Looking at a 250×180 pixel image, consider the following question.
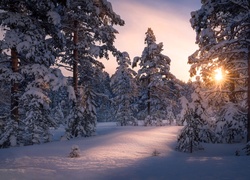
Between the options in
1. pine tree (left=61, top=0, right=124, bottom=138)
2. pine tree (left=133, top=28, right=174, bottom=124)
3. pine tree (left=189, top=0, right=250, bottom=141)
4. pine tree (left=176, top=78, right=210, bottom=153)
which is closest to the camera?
pine tree (left=189, top=0, right=250, bottom=141)

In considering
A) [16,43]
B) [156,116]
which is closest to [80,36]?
[16,43]

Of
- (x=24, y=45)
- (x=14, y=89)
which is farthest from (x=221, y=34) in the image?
(x=14, y=89)

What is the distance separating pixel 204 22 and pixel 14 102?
10535mm

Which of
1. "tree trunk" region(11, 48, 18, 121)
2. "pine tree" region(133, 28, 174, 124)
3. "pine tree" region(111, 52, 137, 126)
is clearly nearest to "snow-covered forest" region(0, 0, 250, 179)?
"tree trunk" region(11, 48, 18, 121)

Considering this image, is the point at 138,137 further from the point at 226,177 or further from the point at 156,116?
the point at 156,116

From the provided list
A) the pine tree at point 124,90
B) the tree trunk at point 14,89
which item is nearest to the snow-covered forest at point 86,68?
the tree trunk at point 14,89

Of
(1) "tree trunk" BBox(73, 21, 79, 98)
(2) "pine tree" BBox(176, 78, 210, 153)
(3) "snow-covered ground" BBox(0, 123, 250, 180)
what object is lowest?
(3) "snow-covered ground" BBox(0, 123, 250, 180)

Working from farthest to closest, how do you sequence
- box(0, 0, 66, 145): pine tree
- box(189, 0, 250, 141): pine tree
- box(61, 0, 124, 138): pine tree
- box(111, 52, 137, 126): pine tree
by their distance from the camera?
box(111, 52, 137, 126): pine tree → box(61, 0, 124, 138): pine tree → box(0, 0, 66, 145): pine tree → box(189, 0, 250, 141): pine tree

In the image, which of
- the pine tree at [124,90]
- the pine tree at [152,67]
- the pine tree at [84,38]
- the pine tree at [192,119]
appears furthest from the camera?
the pine tree at [124,90]

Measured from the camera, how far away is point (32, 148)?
12.5m

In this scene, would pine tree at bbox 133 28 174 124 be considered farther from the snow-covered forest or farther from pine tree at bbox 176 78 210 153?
pine tree at bbox 176 78 210 153

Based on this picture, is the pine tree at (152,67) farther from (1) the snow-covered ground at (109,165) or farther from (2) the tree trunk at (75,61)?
(1) the snow-covered ground at (109,165)

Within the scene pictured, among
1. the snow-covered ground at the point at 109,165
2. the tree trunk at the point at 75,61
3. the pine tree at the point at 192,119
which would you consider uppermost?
the tree trunk at the point at 75,61

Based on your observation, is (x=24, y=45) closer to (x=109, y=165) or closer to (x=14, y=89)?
(x=14, y=89)
